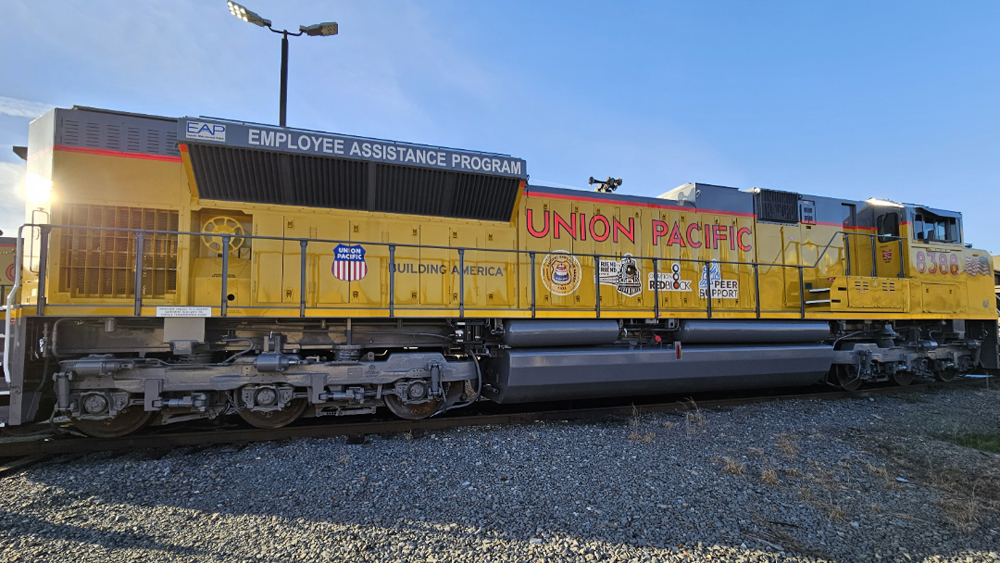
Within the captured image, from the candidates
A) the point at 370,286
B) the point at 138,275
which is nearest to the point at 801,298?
the point at 370,286

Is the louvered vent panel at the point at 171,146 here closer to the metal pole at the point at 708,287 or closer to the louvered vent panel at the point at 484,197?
the louvered vent panel at the point at 484,197

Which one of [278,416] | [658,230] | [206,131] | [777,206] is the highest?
[206,131]

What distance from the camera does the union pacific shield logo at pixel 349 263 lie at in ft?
19.8

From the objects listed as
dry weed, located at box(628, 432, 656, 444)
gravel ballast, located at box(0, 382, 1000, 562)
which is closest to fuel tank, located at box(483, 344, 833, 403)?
gravel ballast, located at box(0, 382, 1000, 562)

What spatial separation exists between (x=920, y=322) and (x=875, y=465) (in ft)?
22.7

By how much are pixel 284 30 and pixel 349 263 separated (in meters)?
5.96

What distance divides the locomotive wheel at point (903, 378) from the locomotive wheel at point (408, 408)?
9.19 meters

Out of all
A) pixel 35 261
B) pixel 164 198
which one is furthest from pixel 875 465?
pixel 35 261

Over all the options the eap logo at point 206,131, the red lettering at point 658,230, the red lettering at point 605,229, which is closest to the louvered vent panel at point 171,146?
the eap logo at point 206,131

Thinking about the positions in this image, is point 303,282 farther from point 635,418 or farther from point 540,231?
point 635,418

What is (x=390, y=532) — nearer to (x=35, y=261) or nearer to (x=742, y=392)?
(x=35, y=261)

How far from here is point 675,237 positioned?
8016 mm

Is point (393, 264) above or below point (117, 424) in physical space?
above

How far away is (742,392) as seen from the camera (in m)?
8.87
